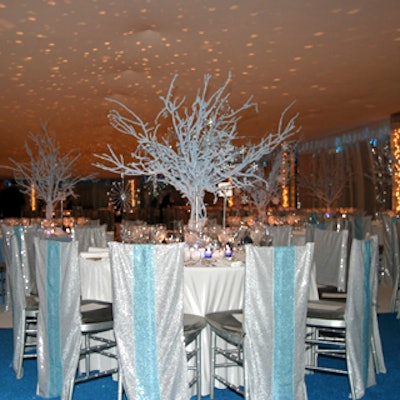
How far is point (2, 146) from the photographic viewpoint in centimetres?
1425

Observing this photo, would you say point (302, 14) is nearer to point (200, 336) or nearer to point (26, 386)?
point (200, 336)

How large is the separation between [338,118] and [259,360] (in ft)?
29.5

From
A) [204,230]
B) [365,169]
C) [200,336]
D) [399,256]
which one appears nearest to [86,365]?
[200,336]

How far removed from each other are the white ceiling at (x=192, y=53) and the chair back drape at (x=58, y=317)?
2266 mm

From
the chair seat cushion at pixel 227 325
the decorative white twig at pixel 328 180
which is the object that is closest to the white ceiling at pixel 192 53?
the chair seat cushion at pixel 227 325

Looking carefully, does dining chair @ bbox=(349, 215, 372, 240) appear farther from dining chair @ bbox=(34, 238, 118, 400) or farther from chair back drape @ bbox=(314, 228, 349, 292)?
dining chair @ bbox=(34, 238, 118, 400)

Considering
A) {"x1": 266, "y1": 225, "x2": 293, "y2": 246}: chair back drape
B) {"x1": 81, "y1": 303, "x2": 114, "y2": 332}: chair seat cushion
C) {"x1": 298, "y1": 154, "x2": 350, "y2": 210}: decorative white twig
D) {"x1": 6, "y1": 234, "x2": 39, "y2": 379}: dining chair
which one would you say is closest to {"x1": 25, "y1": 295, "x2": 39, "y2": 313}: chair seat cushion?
{"x1": 6, "y1": 234, "x2": 39, "y2": 379}: dining chair

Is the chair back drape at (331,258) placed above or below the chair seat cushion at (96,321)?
above

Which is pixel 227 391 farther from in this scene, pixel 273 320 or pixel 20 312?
pixel 20 312

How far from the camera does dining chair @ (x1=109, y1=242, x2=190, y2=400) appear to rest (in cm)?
276

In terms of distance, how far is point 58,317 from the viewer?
123 inches

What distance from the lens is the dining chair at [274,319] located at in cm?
279

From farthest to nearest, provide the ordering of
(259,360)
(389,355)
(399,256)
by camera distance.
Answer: (399,256)
(389,355)
(259,360)

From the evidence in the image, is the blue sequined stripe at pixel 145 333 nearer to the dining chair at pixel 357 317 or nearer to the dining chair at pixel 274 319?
the dining chair at pixel 274 319
